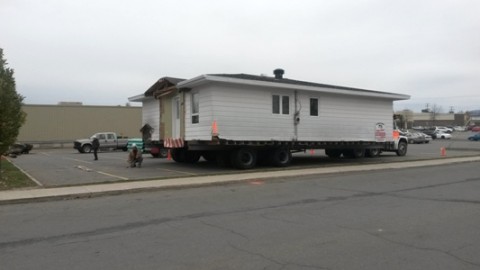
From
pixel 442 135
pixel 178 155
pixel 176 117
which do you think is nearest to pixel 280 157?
pixel 176 117

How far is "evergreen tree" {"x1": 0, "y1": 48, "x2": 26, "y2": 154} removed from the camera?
14.6 metres

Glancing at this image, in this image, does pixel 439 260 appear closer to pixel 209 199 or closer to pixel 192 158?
pixel 209 199

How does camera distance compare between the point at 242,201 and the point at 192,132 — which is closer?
the point at 242,201

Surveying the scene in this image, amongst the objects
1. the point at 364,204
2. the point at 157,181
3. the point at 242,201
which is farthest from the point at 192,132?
the point at 364,204

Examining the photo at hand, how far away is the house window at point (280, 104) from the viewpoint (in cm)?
2002

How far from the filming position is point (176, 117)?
2077 cm

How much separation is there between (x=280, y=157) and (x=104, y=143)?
76.6ft

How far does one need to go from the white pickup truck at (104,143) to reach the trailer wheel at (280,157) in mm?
22755

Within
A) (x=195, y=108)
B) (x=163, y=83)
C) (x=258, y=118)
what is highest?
(x=163, y=83)

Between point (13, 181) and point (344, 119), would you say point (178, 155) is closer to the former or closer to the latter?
point (344, 119)

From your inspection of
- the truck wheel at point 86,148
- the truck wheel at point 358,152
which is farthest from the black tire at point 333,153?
the truck wheel at point 86,148

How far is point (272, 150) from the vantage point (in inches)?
794

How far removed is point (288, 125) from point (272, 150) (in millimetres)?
1318

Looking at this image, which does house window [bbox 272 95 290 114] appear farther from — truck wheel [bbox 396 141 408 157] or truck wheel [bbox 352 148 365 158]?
truck wheel [bbox 396 141 408 157]
